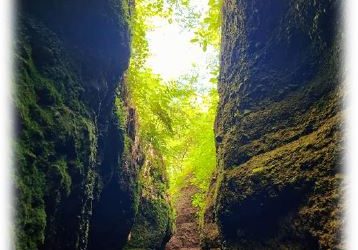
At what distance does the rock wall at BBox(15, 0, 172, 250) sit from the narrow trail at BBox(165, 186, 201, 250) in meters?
8.33

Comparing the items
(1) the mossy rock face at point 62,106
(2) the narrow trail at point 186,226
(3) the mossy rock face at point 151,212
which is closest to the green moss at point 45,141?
(1) the mossy rock face at point 62,106

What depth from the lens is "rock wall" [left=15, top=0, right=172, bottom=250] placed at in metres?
3.63

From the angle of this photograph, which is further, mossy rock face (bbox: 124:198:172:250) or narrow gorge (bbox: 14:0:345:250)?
mossy rock face (bbox: 124:198:172:250)

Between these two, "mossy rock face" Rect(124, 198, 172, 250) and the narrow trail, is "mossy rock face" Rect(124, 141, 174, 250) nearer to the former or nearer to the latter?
"mossy rock face" Rect(124, 198, 172, 250)

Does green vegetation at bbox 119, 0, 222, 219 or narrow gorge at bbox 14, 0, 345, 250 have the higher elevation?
green vegetation at bbox 119, 0, 222, 219

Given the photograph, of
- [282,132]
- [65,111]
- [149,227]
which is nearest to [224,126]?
[282,132]

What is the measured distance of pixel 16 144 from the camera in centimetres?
330

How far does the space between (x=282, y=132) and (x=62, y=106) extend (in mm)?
3430

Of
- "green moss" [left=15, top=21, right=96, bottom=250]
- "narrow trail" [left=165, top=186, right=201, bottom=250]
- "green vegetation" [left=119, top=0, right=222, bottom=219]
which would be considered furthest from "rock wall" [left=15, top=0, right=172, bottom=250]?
"narrow trail" [left=165, top=186, right=201, bottom=250]

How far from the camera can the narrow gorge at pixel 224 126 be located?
3908 millimetres

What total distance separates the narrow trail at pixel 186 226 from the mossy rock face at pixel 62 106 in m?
9.18

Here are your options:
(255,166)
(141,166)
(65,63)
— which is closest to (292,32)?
(255,166)

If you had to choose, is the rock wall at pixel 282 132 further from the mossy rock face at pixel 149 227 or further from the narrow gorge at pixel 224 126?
the mossy rock face at pixel 149 227
